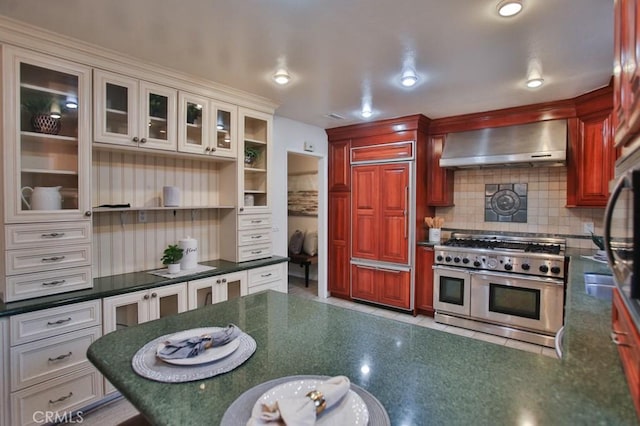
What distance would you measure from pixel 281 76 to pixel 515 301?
318cm

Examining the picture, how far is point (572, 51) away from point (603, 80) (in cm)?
87

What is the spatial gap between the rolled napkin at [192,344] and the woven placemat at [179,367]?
0.11 feet

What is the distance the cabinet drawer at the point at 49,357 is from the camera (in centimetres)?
190

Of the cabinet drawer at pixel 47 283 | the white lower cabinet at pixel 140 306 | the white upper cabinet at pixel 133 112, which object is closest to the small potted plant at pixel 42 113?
the white upper cabinet at pixel 133 112

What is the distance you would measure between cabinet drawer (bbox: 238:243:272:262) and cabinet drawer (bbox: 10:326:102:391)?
51.5 inches

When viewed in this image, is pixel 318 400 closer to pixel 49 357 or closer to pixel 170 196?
pixel 49 357

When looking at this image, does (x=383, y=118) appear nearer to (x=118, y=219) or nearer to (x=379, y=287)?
(x=379, y=287)

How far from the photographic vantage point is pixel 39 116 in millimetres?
2084

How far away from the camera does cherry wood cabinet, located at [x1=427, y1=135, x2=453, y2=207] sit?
413cm

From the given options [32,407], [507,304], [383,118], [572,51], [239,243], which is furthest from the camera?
[383,118]

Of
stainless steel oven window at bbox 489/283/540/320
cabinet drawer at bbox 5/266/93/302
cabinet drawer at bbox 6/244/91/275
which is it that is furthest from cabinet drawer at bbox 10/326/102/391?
stainless steel oven window at bbox 489/283/540/320

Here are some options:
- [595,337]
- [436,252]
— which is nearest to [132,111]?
[595,337]

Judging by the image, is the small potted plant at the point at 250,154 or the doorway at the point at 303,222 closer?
the small potted plant at the point at 250,154

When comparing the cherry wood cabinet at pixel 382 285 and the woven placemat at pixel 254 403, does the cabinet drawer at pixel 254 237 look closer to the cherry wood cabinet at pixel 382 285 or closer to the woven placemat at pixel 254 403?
the cherry wood cabinet at pixel 382 285
